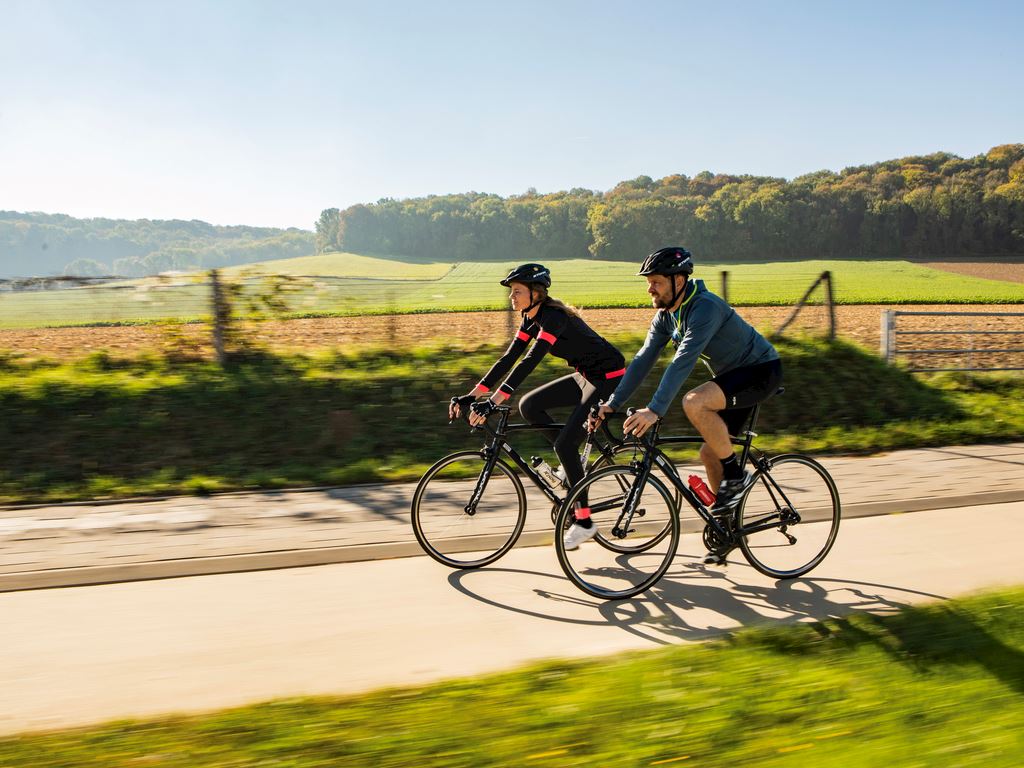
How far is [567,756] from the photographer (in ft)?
9.21

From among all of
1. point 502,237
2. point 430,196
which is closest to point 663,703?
point 502,237

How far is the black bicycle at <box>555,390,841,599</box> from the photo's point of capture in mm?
4723

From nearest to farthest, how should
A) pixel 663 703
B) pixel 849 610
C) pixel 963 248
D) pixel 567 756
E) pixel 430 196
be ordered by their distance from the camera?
pixel 567 756 → pixel 663 703 → pixel 849 610 → pixel 963 248 → pixel 430 196

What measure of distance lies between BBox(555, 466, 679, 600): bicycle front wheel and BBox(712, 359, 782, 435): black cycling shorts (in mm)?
634

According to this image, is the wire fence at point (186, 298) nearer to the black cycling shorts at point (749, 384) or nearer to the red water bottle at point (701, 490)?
the red water bottle at point (701, 490)

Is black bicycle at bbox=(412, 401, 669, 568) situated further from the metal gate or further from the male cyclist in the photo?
the metal gate

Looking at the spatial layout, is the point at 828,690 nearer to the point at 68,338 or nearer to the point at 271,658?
the point at 271,658

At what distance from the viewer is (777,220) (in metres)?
62.5

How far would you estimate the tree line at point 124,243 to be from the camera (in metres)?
112

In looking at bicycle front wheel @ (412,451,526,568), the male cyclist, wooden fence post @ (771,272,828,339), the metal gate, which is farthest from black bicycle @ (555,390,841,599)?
the metal gate

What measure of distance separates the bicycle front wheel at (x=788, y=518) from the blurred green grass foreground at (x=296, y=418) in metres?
2.15

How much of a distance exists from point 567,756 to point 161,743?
4.66 ft

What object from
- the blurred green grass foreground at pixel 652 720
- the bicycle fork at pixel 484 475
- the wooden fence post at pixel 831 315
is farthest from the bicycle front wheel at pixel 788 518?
the wooden fence post at pixel 831 315

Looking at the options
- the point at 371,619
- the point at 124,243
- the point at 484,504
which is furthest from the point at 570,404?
the point at 124,243
